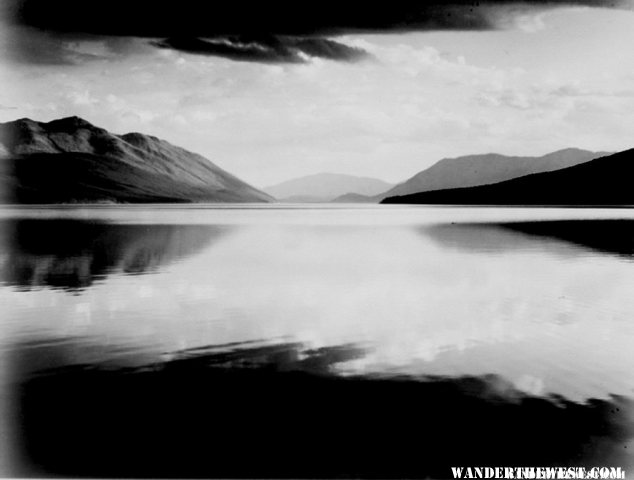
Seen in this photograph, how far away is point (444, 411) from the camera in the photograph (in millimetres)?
9664

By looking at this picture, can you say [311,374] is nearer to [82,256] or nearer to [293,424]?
[293,424]

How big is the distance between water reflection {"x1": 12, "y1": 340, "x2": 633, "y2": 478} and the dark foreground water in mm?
32

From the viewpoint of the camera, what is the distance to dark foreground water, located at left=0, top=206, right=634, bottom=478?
8445 mm

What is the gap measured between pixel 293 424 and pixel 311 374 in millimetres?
2588

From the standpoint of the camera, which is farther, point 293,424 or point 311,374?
point 311,374

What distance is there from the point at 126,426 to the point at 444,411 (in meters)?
4.87

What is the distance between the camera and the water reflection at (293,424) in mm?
8180

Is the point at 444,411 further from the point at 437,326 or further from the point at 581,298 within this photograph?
the point at 581,298

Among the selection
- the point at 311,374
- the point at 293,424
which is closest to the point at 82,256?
the point at 311,374

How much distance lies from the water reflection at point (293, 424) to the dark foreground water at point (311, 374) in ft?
0.11

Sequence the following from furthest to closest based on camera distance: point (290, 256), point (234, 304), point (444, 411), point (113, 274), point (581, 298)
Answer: point (290, 256) → point (113, 274) → point (581, 298) → point (234, 304) → point (444, 411)

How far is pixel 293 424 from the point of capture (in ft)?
29.9

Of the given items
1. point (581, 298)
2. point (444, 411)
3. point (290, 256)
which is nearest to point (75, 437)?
point (444, 411)

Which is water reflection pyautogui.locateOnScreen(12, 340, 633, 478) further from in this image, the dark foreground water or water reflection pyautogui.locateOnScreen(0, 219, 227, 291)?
water reflection pyautogui.locateOnScreen(0, 219, 227, 291)
